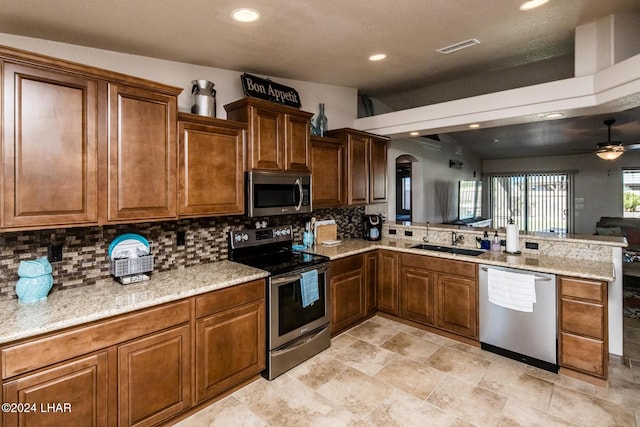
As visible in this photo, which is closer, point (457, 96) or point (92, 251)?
point (92, 251)

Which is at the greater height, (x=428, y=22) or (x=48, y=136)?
(x=428, y=22)

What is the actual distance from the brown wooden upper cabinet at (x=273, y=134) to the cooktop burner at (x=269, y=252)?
2.17 feet

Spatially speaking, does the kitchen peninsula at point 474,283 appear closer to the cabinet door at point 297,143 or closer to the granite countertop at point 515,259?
the granite countertop at point 515,259

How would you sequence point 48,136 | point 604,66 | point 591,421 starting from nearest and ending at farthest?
point 48,136
point 591,421
point 604,66

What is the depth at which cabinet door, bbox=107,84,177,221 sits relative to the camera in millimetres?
2092

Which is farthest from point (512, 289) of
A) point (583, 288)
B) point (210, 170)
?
point (210, 170)

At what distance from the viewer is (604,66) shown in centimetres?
262

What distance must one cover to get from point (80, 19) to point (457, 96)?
4167mm

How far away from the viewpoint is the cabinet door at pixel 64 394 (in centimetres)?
159

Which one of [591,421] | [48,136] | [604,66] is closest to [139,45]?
[48,136]

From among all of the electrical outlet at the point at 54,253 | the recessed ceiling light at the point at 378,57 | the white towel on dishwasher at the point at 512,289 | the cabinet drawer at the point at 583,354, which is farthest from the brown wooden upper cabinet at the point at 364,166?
the electrical outlet at the point at 54,253

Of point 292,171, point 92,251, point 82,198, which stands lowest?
point 92,251

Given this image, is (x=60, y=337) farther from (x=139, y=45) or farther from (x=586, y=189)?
(x=586, y=189)

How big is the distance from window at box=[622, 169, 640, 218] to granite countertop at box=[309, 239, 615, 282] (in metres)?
6.94
